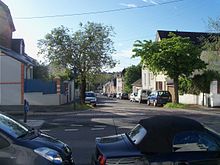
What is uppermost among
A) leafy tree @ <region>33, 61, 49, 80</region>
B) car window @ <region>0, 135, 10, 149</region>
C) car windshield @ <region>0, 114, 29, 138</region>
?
leafy tree @ <region>33, 61, 49, 80</region>

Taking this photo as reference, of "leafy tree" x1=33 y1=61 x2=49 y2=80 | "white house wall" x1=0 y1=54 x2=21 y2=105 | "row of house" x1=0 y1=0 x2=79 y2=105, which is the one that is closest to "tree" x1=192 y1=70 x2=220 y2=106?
"row of house" x1=0 y1=0 x2=79 y2=105

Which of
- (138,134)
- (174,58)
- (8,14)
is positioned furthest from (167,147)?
(8,14)

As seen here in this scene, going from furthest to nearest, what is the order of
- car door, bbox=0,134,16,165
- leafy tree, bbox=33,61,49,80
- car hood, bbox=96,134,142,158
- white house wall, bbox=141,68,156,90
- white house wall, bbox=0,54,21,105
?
white house wall, bbox=141,68,156,90 → leafy tree, bbox=33,61,49,80 → white house wall, bbox=0,54,21,105 → car hood, bbox=96,134,142,158 → car door, bbox=0,134,16,165

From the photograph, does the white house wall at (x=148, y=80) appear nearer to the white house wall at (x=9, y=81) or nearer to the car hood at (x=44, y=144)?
the white house wall at (x=9, y=81)

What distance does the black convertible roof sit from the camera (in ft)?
22.2

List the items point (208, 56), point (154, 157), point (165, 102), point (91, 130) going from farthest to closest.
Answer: point (165, 102) < point (208, 56) < point (91, 130) < point (154, 157)

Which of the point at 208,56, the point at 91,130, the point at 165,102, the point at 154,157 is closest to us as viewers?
the point at 154,157

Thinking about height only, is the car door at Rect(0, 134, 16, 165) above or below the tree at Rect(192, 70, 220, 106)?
below

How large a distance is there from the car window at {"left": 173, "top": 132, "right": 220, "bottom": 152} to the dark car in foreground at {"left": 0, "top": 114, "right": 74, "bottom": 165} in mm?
1827

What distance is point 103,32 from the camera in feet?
136

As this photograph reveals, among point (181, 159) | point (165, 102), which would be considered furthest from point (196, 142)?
point (165, 102)

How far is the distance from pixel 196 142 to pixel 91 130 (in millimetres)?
11379

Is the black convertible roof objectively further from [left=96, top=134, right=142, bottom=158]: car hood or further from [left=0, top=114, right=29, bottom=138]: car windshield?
[left=0, top=114, right=29, bottom=138]: car windshield

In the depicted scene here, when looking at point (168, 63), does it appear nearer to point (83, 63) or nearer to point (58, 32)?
point (83, 63)
